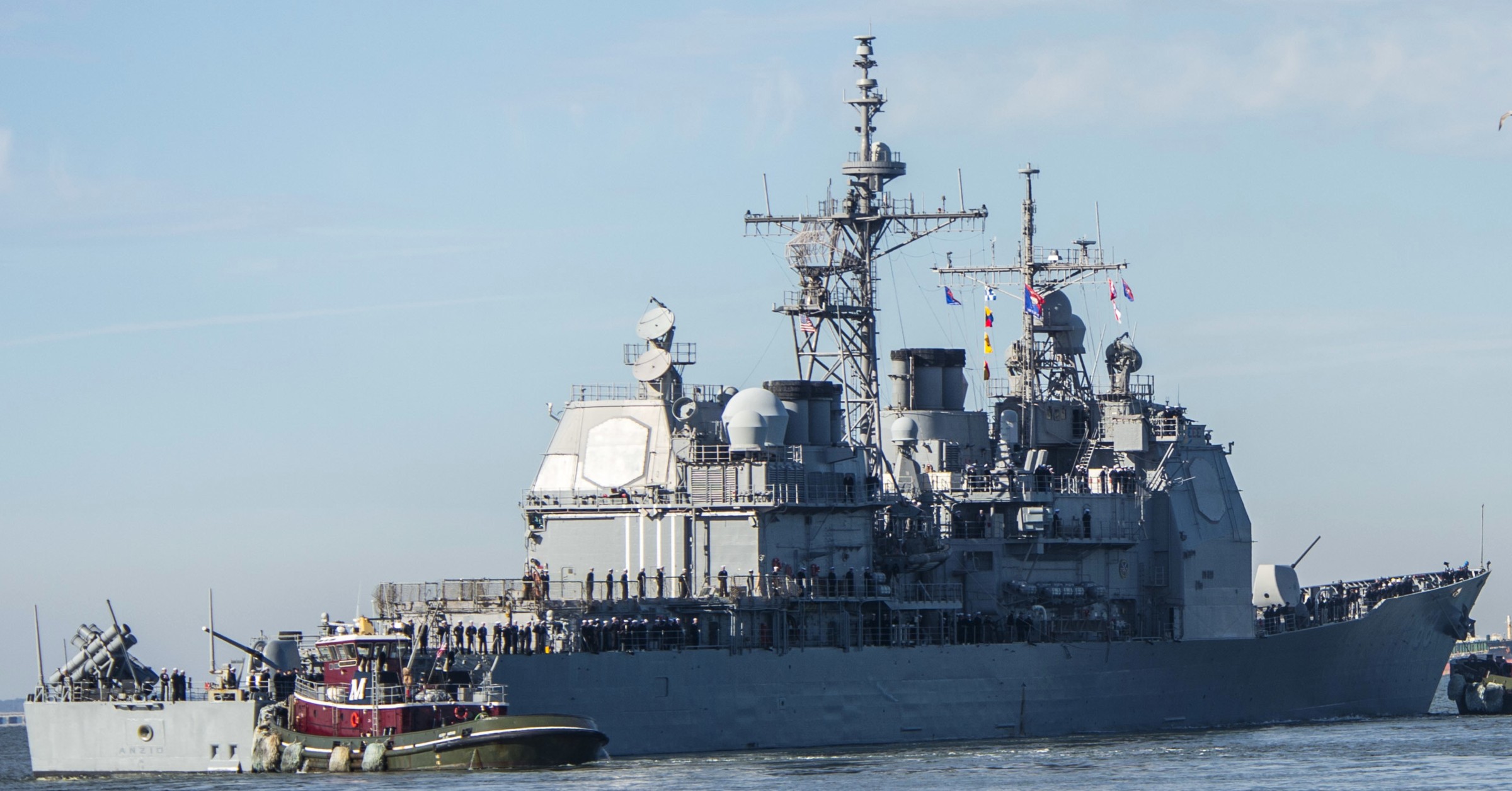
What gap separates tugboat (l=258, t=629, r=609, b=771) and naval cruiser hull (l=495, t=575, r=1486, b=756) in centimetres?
172

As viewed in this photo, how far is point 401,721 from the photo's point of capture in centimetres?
4222

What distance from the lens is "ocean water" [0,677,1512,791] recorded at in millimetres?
39906

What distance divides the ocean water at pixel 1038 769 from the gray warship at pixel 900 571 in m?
1.46

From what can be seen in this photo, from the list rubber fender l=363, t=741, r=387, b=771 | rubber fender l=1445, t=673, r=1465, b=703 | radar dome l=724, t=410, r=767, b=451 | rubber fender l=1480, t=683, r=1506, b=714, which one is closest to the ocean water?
rubber fender l=363, t=741, r=387, b=771

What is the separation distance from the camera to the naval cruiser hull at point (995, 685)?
45531mm

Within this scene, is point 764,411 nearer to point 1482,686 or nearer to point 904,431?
point 904,431

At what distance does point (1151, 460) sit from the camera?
5672cm

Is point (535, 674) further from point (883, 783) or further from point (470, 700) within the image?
point (883, 783)

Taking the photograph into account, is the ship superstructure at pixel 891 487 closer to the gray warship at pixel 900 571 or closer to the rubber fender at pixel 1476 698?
the gray warship at pixel 900 571

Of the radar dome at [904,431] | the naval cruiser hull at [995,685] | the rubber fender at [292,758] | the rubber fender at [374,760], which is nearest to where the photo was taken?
the rubber fender at [374,760]

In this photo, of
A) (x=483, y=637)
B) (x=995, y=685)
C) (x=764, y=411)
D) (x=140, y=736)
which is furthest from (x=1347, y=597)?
(x=140, y=736)

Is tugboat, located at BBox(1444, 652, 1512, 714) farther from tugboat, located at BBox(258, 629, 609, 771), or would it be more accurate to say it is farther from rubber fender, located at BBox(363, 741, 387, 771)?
rubber fender, located at BBox(363, 741, 387, 771)

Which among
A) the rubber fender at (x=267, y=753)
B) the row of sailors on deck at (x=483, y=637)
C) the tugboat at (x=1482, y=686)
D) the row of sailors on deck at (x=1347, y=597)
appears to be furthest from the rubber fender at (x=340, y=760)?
the tugboat at (x=1482, y=686)

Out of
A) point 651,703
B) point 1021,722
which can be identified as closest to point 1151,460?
point 1021,722
